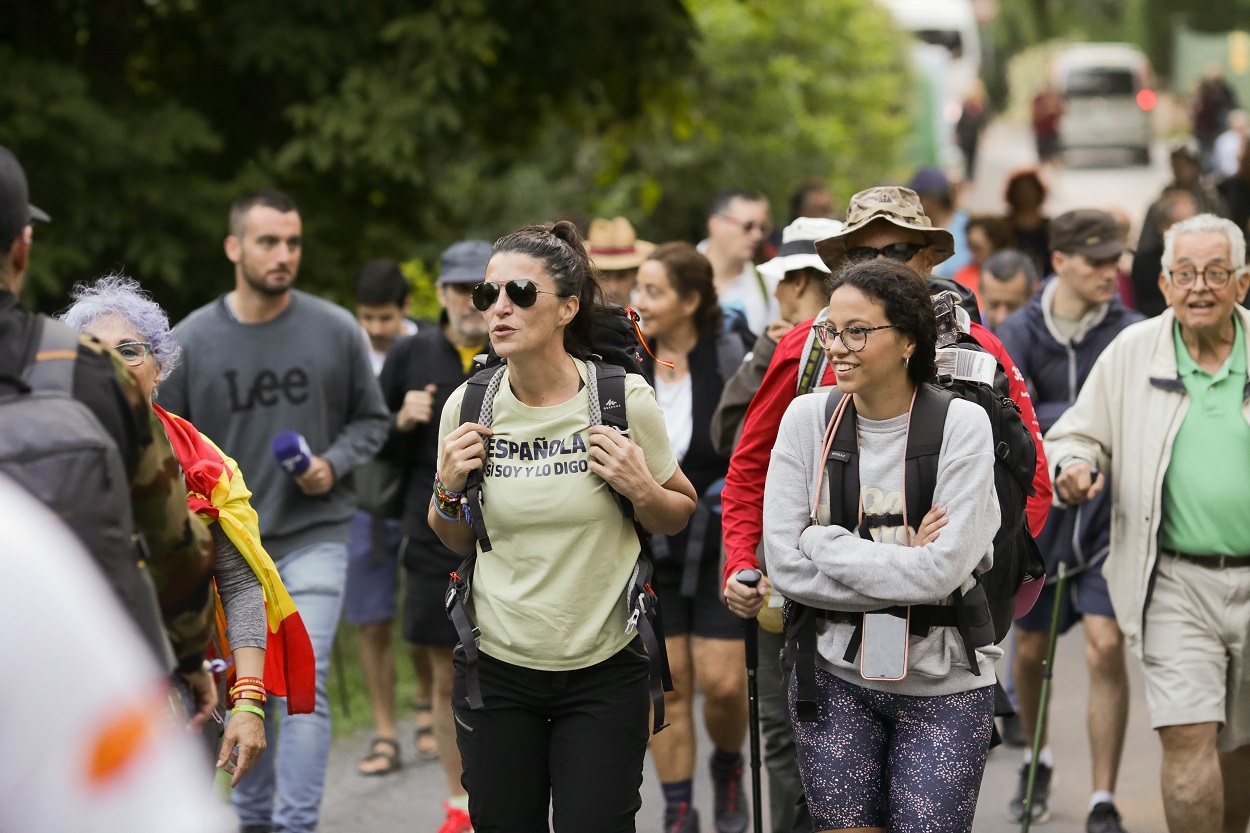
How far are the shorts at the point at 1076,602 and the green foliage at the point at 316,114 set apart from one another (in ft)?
14.7

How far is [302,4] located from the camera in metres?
9.92

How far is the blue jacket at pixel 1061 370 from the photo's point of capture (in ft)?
22.6

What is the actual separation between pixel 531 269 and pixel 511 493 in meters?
0.58

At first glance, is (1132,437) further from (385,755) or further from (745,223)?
(385,755)

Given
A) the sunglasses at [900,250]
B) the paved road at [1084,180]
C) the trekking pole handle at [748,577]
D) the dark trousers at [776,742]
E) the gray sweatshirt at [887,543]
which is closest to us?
the gray sweatshirt at [887,543]

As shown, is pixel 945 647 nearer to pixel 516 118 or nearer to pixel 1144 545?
pixel 1144 545

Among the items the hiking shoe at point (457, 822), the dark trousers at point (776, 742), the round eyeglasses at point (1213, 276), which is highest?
the round eyeglasses at point (1213, 276)

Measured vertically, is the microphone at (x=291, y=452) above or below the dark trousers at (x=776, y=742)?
above

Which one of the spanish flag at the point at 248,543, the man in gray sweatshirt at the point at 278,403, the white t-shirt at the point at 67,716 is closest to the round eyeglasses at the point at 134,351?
the spanish flag at the point at 248,543

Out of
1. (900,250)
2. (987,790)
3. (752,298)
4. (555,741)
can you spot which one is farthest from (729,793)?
(752,298)

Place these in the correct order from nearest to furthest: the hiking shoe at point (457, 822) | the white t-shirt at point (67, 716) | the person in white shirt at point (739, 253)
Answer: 1. the white t-shirt at point (67, 716)
2. the hiking shoe at point (457, 822)
3. the person in white shirt at point (739, 253)

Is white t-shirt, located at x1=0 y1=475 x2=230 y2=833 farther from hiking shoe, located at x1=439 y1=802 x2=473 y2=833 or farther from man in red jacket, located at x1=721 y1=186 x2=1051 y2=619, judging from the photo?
hiking shoe, located at x1=439 y1=802 x2=473 y2=833

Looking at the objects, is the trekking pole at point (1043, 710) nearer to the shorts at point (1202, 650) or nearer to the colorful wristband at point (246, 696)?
the shorts at point (1202, 650)

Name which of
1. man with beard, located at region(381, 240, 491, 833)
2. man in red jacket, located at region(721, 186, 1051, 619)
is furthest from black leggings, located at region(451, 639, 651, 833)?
man with beard, located at region(381, 240, 491, 833)
